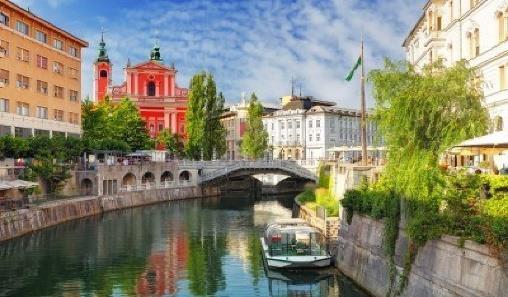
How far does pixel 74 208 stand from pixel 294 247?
32010 millimetres

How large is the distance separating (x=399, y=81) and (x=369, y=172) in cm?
1218

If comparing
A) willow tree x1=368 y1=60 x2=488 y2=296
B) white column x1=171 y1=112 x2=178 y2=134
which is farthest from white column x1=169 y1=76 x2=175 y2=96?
willow tree x1=368 y1=60 x2=488 y2=296

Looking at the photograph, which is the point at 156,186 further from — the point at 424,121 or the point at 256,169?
the point at 424,121

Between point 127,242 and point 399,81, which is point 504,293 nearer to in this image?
point 399,81

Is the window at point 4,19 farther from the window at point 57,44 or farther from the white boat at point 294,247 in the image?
the white boat at point 294,247

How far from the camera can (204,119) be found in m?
99.3

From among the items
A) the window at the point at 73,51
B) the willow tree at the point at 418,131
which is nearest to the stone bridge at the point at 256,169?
the window at the point at 73,51

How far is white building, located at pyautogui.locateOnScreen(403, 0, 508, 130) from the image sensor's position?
120 ft

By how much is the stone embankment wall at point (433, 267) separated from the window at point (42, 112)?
5218 centimetres

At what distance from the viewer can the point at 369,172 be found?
42.2m

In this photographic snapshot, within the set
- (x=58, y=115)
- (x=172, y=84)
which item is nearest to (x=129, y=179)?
(x=58, y=115)

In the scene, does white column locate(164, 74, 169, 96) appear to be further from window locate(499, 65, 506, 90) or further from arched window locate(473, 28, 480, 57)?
window locate(499, 65, 506, 90)

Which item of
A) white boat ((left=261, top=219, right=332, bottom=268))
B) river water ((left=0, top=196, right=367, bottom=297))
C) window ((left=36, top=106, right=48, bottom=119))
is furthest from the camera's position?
window ((left=36, top=106, right=48, bottom=119))

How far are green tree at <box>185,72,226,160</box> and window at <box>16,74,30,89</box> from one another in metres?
33.1
